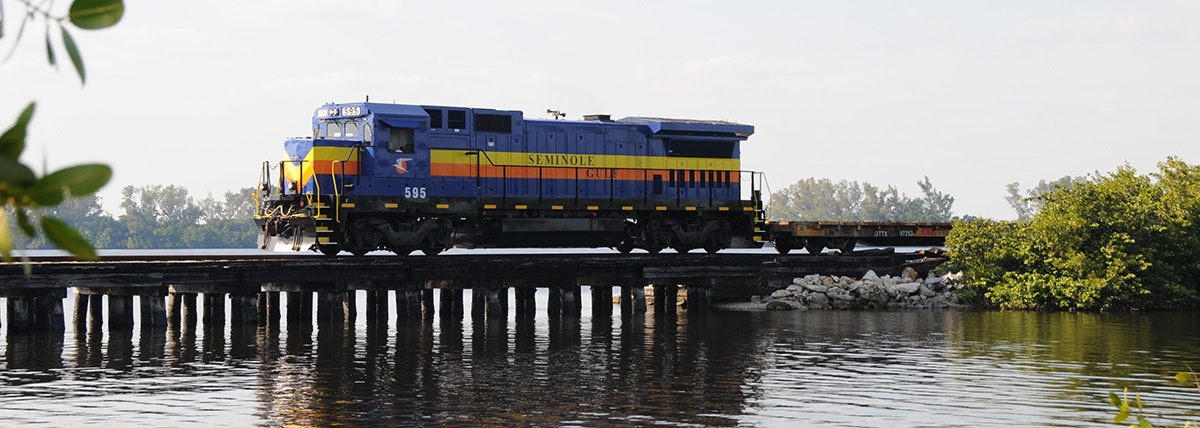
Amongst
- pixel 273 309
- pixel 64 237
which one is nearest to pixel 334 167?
pixel 273 309

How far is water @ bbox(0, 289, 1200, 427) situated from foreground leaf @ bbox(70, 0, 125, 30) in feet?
38.1

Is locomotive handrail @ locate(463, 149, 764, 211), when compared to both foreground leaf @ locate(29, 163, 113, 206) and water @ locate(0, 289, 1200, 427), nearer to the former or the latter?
water @ locate(0, 289, 1200, 427)

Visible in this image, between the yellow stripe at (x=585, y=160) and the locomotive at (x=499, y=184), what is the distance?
27 mm

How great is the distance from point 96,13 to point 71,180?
25 centimetres

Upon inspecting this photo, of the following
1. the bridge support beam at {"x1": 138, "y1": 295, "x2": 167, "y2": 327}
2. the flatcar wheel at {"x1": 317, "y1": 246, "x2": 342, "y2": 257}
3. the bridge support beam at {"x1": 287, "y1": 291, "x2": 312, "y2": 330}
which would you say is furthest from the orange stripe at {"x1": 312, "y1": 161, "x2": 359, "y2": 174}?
the bridge support beam at {"x1": 138, "y1": 295, "x2": 167, "y2": 327}

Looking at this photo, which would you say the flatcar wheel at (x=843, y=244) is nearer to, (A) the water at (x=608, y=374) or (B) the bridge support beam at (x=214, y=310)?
(A) the water at (x=608, y=374)

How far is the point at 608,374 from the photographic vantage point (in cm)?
1742

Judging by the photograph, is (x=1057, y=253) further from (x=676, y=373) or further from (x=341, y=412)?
(x=341, y=412)

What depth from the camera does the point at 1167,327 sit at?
24.9 metres

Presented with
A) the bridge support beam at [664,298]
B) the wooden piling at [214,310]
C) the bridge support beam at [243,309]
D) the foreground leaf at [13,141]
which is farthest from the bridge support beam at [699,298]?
the foreground leaf at [13,141]

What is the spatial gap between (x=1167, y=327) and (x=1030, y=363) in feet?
26.5

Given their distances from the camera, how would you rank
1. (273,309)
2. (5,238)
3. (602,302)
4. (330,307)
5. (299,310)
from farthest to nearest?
(602,302)
(299,310)
(330,307)
(273,309)
(5,238)

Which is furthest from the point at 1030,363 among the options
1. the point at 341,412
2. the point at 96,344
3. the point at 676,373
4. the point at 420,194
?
the point at 96,344

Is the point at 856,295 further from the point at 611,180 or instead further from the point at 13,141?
the point at 13,141
